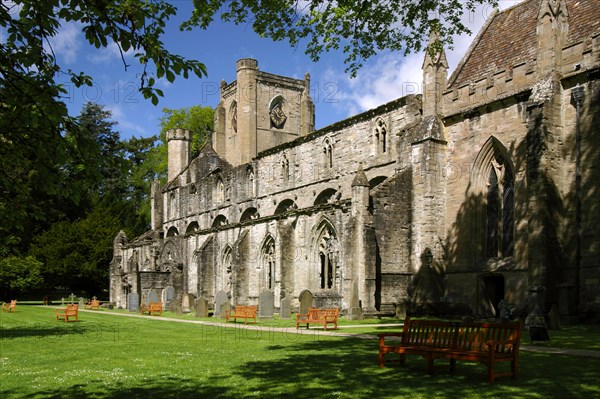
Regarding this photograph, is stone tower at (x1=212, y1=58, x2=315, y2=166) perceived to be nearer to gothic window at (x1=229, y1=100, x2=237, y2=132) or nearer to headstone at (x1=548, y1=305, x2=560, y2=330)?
gothic window at (x1=229, y1=100, x2=237, y2=132)

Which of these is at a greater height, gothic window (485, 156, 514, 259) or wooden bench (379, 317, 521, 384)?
gothic window (485, 156, 514, 259)

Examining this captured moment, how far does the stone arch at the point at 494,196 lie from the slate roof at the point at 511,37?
322 centimetres

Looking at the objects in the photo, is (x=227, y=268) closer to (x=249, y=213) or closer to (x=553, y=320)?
(x=249, y=213)

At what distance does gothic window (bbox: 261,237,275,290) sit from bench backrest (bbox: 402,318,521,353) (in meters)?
22.1

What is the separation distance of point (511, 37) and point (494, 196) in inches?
291

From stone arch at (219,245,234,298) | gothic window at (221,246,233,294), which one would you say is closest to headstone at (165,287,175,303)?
stone arch at (219,245,234,298)

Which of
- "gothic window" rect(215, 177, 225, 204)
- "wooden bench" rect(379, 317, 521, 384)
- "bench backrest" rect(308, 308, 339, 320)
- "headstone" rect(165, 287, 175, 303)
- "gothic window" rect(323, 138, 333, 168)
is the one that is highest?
"gothic window" rect(323, 138, 333, 168)

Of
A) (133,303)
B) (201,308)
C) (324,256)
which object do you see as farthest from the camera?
(133,303)

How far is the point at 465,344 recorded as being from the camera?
9.48 metres

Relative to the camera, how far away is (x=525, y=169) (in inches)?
866

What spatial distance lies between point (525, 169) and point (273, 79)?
3487 cm

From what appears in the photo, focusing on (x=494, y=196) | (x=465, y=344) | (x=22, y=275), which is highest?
(x=494, y=196)

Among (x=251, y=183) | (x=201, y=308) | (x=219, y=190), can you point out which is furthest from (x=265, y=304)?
(x=219, y=190)

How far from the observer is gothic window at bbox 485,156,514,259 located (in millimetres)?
23125
